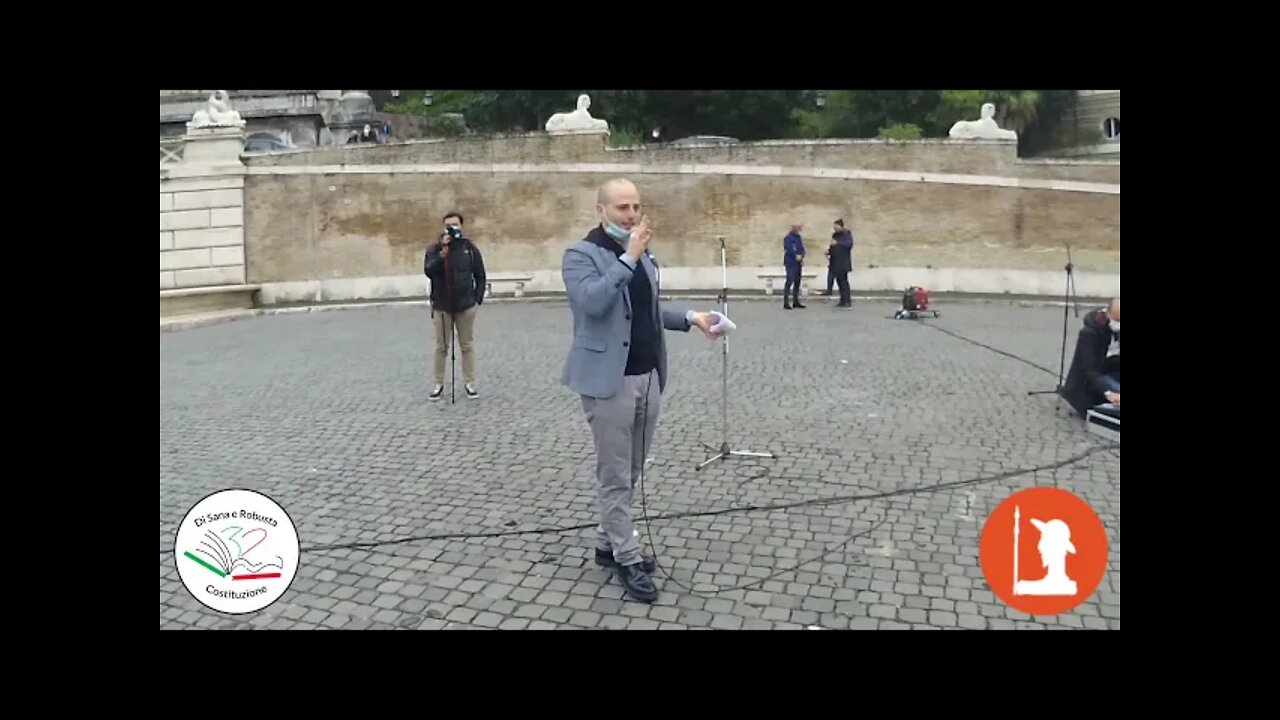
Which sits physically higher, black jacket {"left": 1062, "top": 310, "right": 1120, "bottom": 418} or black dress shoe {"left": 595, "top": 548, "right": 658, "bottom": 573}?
black jacket {"left": 1062, "top": 310, "right": 1120, "bottom": 418}

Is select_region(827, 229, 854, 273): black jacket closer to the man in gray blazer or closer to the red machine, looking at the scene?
the red machine

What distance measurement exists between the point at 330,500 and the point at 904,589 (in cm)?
331

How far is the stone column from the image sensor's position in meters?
19.3

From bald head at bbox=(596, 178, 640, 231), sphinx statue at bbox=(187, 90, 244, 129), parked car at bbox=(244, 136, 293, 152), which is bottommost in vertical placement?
bald head at bbox=(596, 178, 640, 231)

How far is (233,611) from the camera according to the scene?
12.2ft

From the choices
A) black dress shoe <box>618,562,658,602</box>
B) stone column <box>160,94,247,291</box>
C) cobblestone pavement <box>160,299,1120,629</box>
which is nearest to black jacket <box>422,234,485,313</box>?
cobblestone pavement <box>160,299,1120,629</box>

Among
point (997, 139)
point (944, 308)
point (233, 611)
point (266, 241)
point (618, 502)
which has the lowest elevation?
point (233, 611)

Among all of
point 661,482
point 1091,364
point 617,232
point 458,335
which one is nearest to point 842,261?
point 1091,364

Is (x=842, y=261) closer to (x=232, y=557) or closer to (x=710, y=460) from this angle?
(x=710, y=460)

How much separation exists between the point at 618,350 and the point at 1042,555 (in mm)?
2095

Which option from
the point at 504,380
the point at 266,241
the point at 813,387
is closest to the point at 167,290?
the point at 266,241

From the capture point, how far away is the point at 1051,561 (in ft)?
12.6

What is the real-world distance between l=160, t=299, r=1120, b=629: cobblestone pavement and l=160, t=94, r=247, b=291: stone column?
9.84 metres

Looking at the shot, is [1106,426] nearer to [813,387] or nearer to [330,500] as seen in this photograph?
[813,387]
